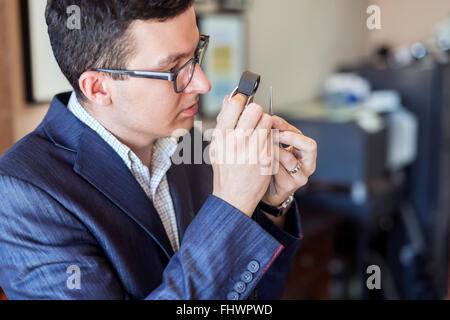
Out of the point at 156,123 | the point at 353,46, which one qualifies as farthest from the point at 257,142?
the point at 353,46

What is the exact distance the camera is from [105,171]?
37.2 inches

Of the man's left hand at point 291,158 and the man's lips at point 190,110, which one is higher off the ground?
the man's lips at point 190,110

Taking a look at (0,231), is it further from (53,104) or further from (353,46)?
(353,46)

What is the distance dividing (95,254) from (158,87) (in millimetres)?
339

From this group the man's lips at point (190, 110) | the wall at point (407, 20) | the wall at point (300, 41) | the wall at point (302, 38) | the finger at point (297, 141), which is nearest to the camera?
the finger at point (297, 141)

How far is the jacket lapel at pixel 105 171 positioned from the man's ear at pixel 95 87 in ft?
0.19

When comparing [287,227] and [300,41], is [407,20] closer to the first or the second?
[300,41]

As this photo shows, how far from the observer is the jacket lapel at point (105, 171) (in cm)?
93

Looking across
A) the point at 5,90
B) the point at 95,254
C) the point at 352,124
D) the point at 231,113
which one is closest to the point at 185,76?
the point at 231,113

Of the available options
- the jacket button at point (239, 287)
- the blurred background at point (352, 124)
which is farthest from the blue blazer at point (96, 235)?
the blurred background at point (352, 124)

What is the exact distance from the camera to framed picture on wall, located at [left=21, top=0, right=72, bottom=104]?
1.60 m

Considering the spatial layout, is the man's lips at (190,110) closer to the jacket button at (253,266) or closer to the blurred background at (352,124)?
the jacket button at (253,266)

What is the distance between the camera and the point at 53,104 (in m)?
1.01
